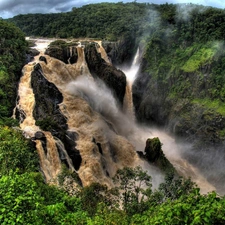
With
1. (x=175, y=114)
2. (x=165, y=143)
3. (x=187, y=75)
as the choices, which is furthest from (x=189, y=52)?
(x=165, y=143)

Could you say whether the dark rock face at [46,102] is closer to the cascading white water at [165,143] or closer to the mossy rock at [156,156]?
the mossy rock at [156,156]

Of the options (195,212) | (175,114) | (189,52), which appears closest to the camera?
(195,212)

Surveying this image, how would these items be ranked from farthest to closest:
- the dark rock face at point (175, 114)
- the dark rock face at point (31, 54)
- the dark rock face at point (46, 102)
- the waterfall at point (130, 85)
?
the waterfall at point (130, 85)
the dark rock face at point (31, 54)
the dark rock face at point (175, 114)
the dark rock face at point (46, 102)

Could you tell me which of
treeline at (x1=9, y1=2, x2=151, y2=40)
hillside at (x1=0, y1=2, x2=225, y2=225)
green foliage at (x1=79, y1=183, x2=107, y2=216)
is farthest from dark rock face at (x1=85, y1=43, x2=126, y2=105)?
green foliage at (x1=79, y1=183, x2=107, y2=216)

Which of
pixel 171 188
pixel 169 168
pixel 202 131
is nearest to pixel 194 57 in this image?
pixel 202 131

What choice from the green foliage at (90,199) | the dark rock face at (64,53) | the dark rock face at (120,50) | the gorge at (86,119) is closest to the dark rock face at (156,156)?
the gorge at (86,119)

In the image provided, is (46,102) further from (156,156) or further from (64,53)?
(156,156)

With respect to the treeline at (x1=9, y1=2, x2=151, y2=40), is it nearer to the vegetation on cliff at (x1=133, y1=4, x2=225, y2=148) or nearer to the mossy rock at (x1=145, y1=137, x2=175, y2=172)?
the vegetation on cliff at (x1=133, y1=4, x2=225, y2=148)
